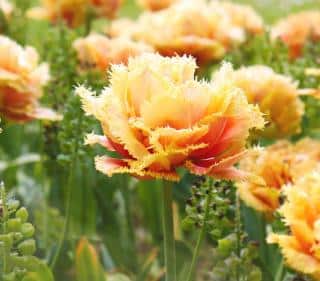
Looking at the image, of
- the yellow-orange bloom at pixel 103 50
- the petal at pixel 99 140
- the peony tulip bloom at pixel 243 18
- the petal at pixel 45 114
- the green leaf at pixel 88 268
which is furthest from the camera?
the peony tulip bloom at pixel 243 18

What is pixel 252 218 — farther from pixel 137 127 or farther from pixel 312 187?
pixel 137 127

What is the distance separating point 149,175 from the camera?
1.00 m

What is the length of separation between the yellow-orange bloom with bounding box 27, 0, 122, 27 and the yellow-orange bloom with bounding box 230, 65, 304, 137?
2.53ft

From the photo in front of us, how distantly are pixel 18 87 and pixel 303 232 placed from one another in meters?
0.59

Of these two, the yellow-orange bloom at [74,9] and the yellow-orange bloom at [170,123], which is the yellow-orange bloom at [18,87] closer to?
the yellow-orange bloom at [170,123]

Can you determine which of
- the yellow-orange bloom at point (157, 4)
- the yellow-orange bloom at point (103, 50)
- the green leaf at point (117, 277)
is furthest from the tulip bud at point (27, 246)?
the yellow-orange bloom at point (157, 4)

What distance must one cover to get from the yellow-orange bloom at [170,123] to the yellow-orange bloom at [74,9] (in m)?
1.28

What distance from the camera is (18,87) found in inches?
59.7

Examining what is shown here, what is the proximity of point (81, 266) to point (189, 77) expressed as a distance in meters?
0.36

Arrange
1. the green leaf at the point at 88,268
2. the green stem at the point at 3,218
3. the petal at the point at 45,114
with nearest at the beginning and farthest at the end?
the green stem at the point at 3,218, the green leaf at the point at 88,268, the petal at the point at 45,114

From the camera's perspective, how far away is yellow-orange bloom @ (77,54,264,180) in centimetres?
99

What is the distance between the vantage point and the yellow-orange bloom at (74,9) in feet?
7.51

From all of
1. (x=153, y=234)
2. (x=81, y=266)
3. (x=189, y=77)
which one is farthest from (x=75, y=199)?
(x=189, y=77)

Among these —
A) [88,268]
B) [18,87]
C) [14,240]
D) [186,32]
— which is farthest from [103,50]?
[14,240]
